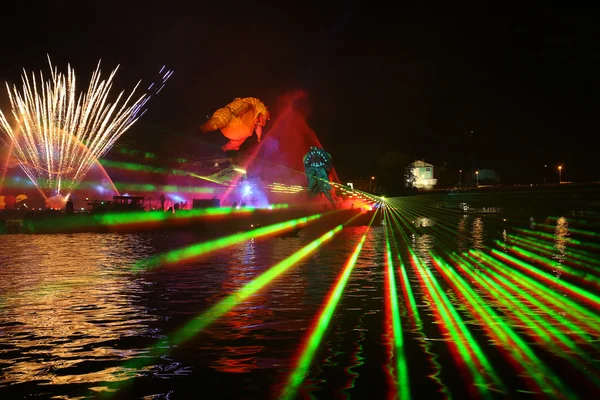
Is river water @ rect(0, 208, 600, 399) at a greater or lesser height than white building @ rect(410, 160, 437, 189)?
lesser

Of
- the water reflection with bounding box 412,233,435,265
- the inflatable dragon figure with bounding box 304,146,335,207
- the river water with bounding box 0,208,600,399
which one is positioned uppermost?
the inflatable dragon figure with bounding box 304,146,335,207

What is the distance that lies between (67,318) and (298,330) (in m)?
3.57

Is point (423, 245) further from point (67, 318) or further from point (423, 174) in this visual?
point (423, 174)

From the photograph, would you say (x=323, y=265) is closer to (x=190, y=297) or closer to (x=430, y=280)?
(x=430, y=280)

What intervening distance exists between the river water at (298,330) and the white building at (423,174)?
130 metres

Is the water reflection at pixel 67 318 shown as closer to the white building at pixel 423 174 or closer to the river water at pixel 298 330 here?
the river water at pixel 298 330

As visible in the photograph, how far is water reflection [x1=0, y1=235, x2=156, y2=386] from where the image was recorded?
7.00 meters

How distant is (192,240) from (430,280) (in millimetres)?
16164

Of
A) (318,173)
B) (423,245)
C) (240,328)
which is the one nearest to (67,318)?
(240,328)

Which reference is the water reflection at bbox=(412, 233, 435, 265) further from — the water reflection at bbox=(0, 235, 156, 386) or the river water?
the water reflection at bbox=(0, 235, 156, 386)

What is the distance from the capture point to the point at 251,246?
A: 25250 millimetres

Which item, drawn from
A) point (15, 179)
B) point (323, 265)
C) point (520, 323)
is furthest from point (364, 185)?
point (520, 323)

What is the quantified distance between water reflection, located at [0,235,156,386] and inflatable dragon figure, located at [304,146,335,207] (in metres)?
55.2

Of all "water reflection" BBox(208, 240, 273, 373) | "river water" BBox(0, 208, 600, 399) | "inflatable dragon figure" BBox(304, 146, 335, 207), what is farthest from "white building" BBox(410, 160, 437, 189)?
"water reflection" BBox(208, 240, 273, 373)
